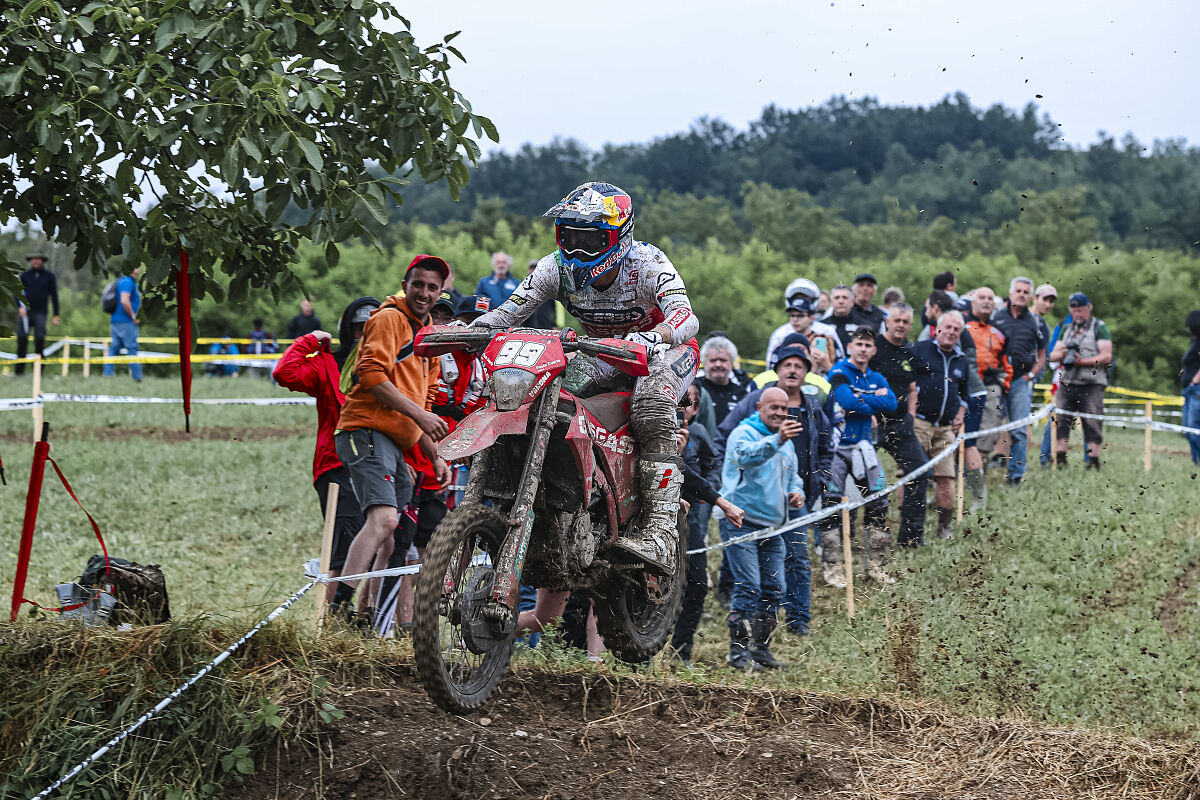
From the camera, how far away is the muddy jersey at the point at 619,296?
6.34 m

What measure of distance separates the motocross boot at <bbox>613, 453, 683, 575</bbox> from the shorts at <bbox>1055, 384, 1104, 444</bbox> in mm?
9507

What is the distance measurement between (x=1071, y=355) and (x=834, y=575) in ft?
18.5

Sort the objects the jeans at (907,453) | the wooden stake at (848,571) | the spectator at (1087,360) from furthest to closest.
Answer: the spectator at (1087,360), the jeans at (907,453), the wooden stake at (848,571)

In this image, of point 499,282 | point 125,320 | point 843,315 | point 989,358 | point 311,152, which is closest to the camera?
point 311,152

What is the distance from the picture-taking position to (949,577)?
10.3m

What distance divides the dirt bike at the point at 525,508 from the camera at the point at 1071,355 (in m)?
9.74

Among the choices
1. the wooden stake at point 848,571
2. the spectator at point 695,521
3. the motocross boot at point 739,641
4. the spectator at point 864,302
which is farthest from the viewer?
the spectator at point 864,302

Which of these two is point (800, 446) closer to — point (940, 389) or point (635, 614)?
point (940, 389)

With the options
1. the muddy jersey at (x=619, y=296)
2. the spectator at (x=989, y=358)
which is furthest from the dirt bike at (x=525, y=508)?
the spectator at (x=989, y=358)

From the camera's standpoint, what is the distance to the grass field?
8500 mm

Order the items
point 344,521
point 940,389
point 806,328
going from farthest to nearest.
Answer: point 806,328
point 940,389
point 344,521

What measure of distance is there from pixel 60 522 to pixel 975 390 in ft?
33.1

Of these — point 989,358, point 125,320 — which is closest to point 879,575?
point 989,358

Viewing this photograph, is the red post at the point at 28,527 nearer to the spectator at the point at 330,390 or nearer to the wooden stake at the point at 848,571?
the spectator at the point at 330,390
